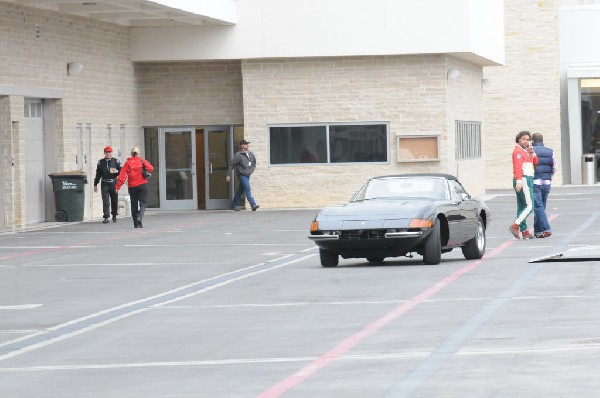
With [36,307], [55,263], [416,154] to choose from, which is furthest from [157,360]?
[416,154]

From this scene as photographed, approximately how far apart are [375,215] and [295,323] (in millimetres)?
6436

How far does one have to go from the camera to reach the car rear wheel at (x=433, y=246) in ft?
68.0

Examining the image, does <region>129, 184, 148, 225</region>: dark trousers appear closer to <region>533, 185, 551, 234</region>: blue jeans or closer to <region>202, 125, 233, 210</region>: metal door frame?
<region>202, 125, 233, 210</region>: metal door frame

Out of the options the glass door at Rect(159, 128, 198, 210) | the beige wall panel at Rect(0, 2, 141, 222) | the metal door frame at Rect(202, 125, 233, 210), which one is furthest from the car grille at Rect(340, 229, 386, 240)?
the glass door at Rect(159, 128, 198, 210)

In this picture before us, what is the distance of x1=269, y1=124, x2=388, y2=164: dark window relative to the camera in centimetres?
4425

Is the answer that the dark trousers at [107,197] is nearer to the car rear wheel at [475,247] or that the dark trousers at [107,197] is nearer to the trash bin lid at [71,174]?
the trash bin lid at [71,174]

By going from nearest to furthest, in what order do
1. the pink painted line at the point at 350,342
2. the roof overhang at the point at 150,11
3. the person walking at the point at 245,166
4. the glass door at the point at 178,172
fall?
the pink painted line at the point at 350,342 < the roof overhang at the point at 150,11 < the person walking at the point at 245,166 < the glass door at the point at 178,172

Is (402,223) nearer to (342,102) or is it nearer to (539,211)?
(539,211)

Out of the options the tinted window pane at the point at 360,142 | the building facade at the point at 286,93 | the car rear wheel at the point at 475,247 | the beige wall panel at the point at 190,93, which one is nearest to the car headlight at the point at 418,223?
the car rear wheel at the point at 475,247

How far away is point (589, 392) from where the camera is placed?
31.0 feet

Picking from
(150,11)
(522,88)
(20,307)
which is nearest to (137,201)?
(150,11)

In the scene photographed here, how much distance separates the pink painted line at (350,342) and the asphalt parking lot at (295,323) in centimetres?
2

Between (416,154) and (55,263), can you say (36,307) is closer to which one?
(55,263)

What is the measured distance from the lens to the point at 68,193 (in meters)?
37.2
